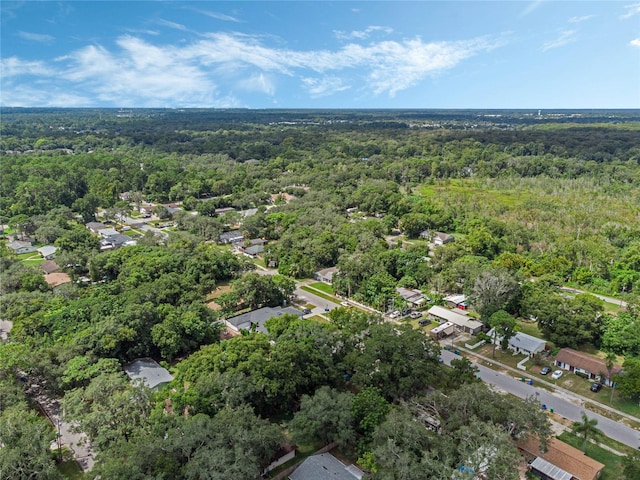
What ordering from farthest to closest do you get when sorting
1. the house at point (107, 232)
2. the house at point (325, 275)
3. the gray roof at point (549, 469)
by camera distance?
the house at point (107, 232), the house at point (325, 275), the gray roof at point (549, 469)

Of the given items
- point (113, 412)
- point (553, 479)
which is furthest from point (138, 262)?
point (553, 479)

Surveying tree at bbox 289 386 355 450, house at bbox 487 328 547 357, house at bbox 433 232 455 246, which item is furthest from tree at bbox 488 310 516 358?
house at bbox 433 232 455 246

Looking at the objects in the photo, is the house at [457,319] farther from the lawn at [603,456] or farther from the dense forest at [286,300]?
the lawn at [603,456]

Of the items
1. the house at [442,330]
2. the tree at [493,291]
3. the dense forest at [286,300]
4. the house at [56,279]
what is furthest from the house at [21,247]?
the tree at [493,291]

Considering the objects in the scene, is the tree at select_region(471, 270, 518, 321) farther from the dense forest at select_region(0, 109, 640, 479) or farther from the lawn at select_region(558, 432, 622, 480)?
the lawn at select_region(558, 432, 622, 480)

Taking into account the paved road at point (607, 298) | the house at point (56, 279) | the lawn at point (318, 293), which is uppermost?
the house at point (56, 279)

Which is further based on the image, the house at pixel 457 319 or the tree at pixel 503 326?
the house at pixel 457 319

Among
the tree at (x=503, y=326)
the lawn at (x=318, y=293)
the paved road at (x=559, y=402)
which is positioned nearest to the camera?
the paved road at (x=559, y=402)

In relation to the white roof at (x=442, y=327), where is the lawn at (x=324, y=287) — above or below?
below
